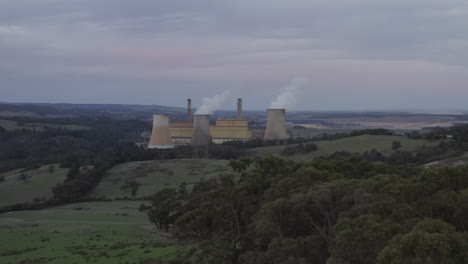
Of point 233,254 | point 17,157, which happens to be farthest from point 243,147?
point 233,254

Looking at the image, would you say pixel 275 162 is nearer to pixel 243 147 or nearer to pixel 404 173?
pixel 404 173

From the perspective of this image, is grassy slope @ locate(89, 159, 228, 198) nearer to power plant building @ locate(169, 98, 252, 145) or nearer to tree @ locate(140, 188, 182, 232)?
tree @ locate(140, 188, 182, 232)

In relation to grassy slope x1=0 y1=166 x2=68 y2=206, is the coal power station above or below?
above

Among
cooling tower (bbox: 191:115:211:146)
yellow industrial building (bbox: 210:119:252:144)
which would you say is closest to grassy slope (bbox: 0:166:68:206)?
cooling tower (bbox: 191:115:211:146)

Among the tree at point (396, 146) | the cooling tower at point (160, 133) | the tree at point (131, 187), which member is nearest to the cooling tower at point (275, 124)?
the cooling tower at point (160, 133)

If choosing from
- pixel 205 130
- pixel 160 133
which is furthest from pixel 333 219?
pixel 205 130

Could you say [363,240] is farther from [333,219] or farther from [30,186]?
[30,186]
